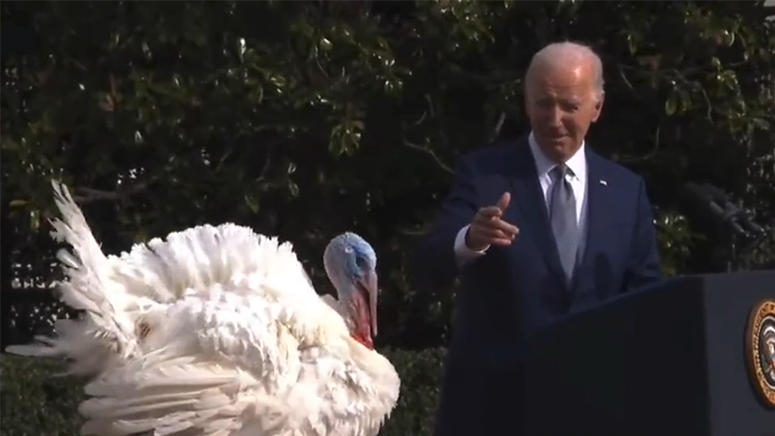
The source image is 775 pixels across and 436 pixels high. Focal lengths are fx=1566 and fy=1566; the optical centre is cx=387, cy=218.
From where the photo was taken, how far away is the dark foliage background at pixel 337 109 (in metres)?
6.49

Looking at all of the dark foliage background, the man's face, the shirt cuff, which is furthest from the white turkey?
the dark foliage background

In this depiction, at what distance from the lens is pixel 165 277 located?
4320 millimetres

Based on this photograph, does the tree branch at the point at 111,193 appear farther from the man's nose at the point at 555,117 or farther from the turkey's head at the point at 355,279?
the man's nose at the point at 555,117

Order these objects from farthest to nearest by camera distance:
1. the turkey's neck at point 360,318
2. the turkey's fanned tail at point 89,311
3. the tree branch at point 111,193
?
the tree branch at point 111,193 < the turkey's neck at point 360,318 < the turkey's fanned tail at point 89,311

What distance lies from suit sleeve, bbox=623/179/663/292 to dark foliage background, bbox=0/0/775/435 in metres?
2.86

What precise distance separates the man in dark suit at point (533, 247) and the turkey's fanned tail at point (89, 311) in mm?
1027

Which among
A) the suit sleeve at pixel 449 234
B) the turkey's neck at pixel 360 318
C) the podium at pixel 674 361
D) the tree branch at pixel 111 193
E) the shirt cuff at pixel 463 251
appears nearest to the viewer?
the podium at pixel 674 361

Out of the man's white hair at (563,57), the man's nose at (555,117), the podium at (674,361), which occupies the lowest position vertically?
the podium at (674,361)

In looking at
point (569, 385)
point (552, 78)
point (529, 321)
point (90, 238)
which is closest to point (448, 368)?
point (529, 321)

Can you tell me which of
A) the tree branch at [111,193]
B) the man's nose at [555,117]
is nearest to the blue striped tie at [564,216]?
the man's nose at [555,117]

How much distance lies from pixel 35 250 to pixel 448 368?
4.48m

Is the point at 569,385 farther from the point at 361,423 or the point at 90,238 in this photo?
the point at 90,238

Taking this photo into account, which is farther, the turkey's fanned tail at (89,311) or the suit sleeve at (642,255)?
the turkey's fanned tail at (89,311)

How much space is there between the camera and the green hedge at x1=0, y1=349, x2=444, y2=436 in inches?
256
